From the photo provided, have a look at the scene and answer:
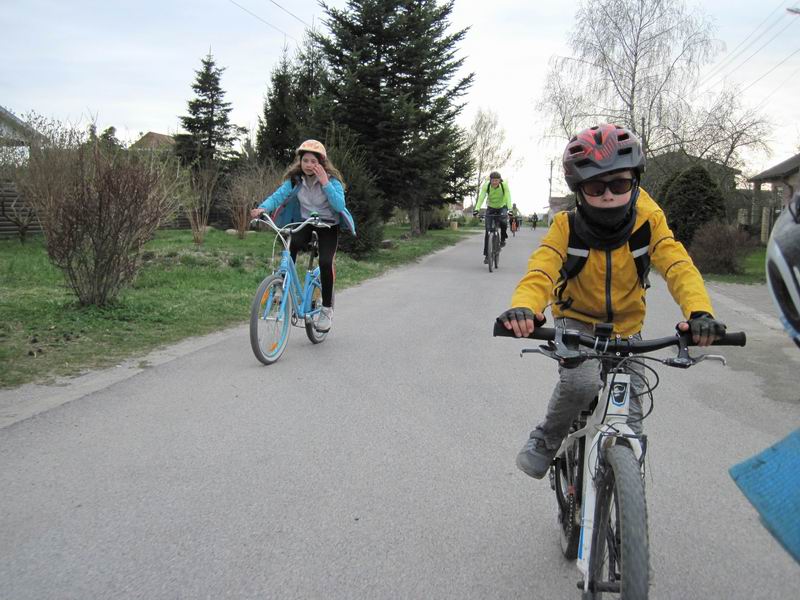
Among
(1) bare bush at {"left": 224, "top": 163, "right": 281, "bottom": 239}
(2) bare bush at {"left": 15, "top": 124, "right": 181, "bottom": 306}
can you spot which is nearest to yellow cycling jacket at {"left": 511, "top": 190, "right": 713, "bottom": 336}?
(2) bare bush at {"left": 15, "top": 124, "right": 181, "bottom": 306}

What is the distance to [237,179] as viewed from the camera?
25.9 meters

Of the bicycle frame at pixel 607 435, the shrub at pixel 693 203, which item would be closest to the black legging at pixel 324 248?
the bicycle frame at pixel 607 435

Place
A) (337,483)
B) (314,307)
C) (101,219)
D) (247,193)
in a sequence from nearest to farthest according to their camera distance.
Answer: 1. (337,483)
2. (314,307)
3. (101,219)
4. (247,193)

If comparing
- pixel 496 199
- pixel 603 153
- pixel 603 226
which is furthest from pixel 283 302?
pixel 496 199

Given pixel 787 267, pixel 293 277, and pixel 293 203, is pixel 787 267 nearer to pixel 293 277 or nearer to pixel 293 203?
pixel 293 277

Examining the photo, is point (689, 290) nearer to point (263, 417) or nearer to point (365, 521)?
point (365, 521)

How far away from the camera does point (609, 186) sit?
268cm

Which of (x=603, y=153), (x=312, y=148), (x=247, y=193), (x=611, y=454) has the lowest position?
(x=611, y=454)

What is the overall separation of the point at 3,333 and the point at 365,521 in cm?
527

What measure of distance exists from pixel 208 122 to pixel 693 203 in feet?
96.5

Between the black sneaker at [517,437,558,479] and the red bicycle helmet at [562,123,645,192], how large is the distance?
1.09 metres

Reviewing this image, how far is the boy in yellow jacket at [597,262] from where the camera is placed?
8.52 feet

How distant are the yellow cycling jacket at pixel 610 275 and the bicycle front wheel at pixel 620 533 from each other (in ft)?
2.27

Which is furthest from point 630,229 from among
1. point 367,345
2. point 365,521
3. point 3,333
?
point 3,333
